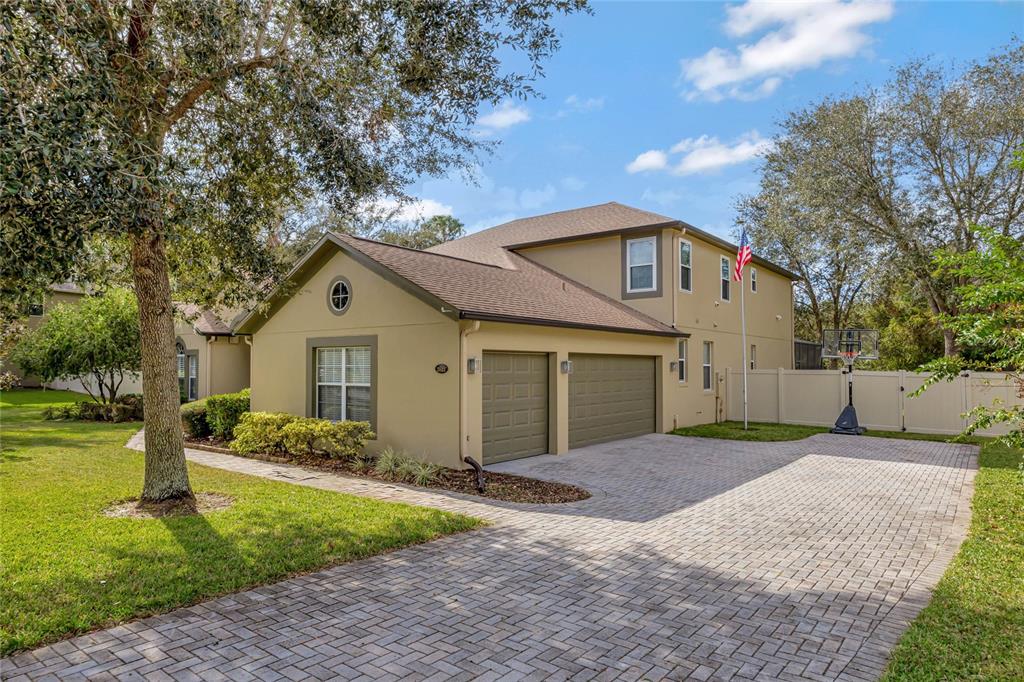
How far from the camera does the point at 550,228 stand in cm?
1933

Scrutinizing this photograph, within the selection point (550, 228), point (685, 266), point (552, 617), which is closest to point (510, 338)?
point (552, 617)

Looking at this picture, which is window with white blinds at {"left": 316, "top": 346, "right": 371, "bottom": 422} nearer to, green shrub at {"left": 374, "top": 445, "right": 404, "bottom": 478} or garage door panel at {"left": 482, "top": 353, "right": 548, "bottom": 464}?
green shrub at {"left": 374, "top": 445, "right": 404, "bottom": 478}

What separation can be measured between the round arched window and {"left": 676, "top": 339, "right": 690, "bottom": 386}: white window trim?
9540mm

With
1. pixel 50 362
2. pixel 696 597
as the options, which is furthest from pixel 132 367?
pixel 696 597

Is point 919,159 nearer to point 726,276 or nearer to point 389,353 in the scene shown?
point 726,276

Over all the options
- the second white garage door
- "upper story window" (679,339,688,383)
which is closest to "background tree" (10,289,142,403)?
the second white garage door

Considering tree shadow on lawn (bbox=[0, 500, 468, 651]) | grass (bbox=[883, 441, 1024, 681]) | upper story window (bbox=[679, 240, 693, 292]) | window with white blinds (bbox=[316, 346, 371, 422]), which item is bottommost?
grass (bbox=[883, 441, 1024, 681])

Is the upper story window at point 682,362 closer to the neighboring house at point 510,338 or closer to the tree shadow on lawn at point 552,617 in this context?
the neighboring house at point 510,338

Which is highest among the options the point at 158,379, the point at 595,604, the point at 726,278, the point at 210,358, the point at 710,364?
the point at 726,278

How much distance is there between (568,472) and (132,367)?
15.5 metres

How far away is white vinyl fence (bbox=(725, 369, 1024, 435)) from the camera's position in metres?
15.2

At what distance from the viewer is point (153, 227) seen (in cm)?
586

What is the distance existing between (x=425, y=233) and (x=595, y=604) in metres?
37.3

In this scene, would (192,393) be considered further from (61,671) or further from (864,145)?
(864,145)
